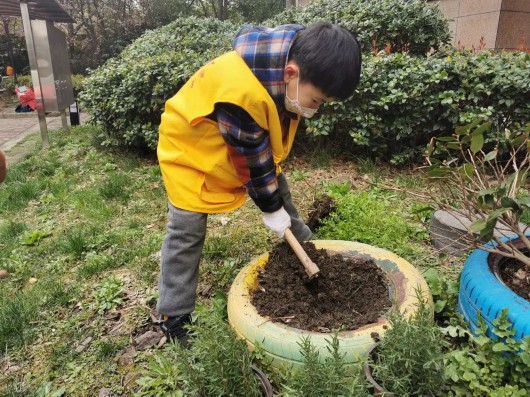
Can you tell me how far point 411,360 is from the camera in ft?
5.00

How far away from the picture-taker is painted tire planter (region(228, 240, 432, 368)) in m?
1.75

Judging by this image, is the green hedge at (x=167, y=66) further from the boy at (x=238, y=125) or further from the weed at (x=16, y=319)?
the boy at (x=238, y=125)

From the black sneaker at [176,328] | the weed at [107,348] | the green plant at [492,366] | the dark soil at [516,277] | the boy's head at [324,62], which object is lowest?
the weed at [107,348]

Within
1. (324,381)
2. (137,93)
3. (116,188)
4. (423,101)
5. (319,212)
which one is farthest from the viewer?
(137,93)

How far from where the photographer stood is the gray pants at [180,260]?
7.30ft

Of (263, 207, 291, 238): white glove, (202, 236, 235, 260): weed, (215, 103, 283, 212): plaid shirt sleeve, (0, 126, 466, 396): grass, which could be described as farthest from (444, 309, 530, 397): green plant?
(202, 236, 235, 260): weed

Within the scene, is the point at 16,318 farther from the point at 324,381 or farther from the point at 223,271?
the point at 324,381

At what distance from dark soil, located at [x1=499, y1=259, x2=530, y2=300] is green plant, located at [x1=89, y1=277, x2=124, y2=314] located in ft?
6.99

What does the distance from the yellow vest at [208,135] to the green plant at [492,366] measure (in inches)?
46.0

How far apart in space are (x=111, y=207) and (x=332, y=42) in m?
3.03

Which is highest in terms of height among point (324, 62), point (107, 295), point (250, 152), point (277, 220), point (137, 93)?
point (324, 62)

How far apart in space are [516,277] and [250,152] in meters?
1.36

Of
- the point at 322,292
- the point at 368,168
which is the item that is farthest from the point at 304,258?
the point at 368,168

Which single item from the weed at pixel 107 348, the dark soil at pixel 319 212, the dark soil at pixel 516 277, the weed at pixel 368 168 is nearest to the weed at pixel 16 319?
the weed at pixel 107 348
